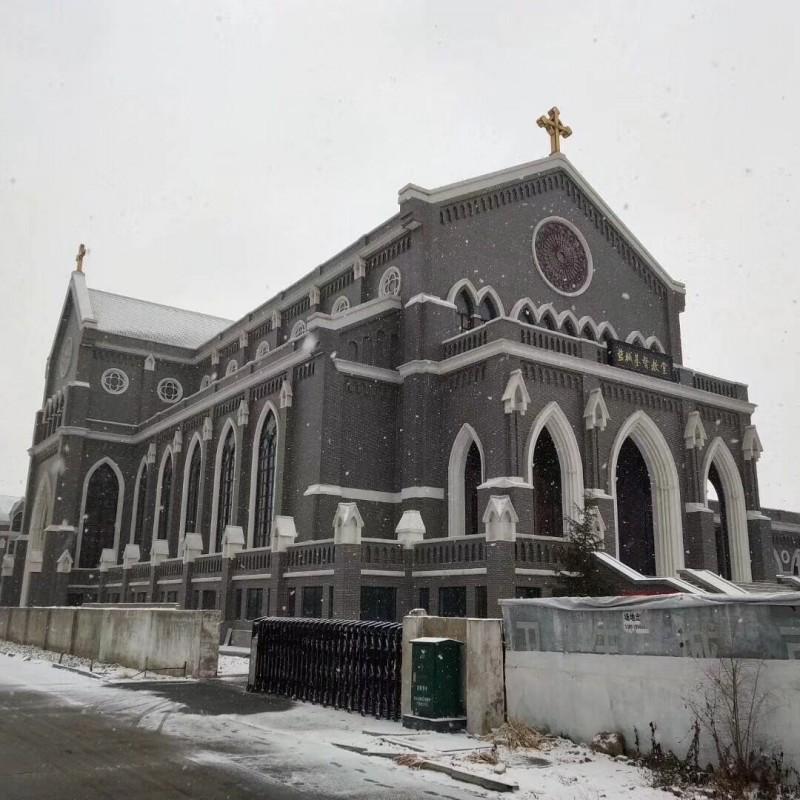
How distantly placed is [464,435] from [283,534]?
646 cm

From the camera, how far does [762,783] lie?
27.7 feet

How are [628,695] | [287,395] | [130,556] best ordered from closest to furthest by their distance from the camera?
[628,695]
[287,395]
[130,556]

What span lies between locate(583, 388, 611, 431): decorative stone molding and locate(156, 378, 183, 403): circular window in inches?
1100

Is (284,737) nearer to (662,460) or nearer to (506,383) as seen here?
(506,383)

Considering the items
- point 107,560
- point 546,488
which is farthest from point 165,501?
point 546,488

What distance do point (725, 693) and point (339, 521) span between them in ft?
50.7

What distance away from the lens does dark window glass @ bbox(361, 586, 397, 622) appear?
24.0m

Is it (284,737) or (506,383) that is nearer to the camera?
(284,737)

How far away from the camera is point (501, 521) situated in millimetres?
22188

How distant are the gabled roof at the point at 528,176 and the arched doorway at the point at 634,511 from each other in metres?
10.1

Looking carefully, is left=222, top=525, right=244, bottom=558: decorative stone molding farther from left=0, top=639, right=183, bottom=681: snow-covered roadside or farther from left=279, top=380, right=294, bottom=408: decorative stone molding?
left=0, top=639, right=183, bottom=681: snow-covered roadside

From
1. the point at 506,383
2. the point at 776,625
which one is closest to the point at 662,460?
the point at 506,383

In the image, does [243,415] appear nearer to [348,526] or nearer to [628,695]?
[348,526]

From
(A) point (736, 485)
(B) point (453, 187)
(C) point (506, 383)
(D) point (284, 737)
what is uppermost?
(B) point (453, 187)
